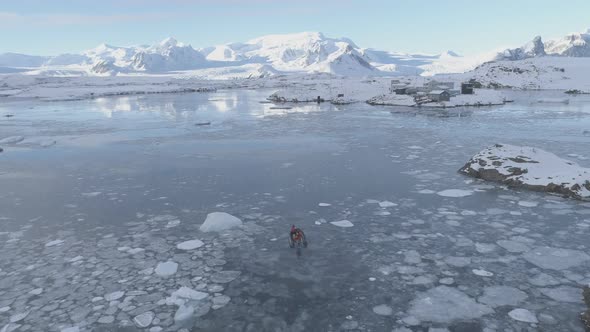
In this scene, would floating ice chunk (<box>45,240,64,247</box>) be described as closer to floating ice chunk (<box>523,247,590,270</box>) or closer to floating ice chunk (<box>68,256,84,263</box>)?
floating ice chunk (<box>68,256,84,263</box>)

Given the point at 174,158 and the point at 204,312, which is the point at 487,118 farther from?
the point at 204,312

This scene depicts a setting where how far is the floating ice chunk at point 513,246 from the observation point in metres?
8.70

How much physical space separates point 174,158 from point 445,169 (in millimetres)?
11557

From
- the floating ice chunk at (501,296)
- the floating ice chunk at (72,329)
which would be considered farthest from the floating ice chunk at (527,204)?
the floating ice chunk at (72,329)

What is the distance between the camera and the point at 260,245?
927 centimetres

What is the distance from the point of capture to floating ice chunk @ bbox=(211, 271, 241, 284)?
7.73 metres

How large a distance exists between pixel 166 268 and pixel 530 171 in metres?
11.9

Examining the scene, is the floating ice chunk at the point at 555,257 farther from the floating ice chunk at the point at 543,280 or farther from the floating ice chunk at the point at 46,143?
the floating ice chunk at the point at 46,143

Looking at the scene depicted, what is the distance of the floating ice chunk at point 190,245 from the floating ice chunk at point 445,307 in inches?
188

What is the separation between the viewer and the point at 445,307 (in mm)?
6688

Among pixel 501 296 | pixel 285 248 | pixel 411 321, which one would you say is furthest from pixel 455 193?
pixel 411 321

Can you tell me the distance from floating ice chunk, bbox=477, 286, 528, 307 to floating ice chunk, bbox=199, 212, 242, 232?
5790mm

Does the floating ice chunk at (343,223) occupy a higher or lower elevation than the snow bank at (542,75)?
lower

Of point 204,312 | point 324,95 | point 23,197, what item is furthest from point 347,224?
point 324,95
